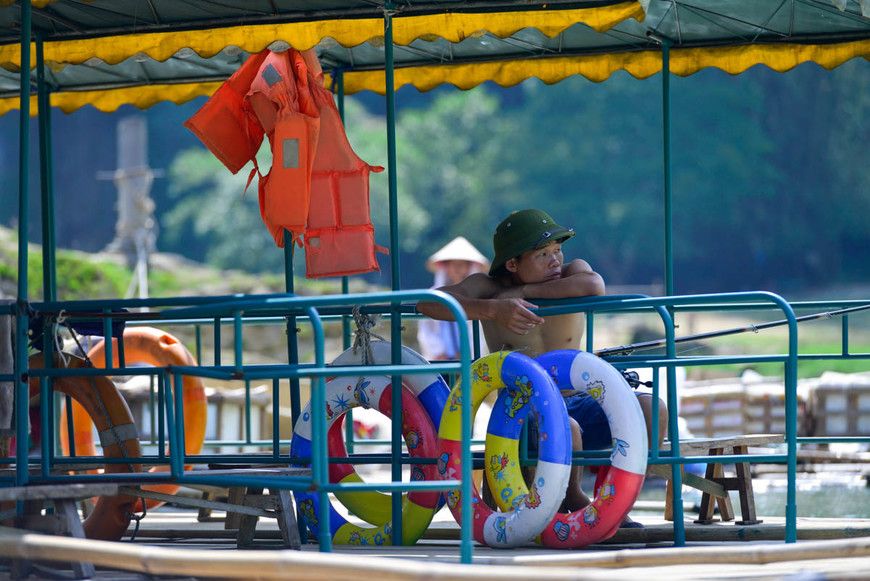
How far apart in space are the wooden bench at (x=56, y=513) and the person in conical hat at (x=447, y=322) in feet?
18.0

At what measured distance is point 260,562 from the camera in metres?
3.01

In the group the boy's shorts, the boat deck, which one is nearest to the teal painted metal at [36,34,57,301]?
the boat deck

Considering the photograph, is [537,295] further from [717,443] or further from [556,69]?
[556,69]

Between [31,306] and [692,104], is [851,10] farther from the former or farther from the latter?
[692,104]

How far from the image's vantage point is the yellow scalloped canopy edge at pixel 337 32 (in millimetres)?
4645

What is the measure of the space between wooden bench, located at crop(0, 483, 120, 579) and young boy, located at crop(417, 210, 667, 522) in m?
1.60

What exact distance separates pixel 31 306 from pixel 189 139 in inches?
1344

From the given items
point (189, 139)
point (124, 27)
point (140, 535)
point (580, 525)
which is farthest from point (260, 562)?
point (189, 139)

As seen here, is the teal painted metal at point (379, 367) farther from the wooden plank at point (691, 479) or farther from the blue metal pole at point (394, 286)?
the wooden plank at point (691, 479)

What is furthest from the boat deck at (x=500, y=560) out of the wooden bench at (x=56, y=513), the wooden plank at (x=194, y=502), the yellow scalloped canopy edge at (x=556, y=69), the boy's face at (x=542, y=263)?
the yellow scalloped canopy edge at (x=556, y=69)

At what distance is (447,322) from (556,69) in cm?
349

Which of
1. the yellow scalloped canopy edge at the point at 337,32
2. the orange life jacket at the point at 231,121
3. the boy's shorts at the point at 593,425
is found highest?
the yellow scalloped canopy edge at the point at 337,32

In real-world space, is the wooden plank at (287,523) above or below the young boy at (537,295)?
below

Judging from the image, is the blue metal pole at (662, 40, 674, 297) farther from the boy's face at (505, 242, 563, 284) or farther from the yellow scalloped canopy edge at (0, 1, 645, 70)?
the yellow scalloped canopy edge at (0, 1, 645, 70)
